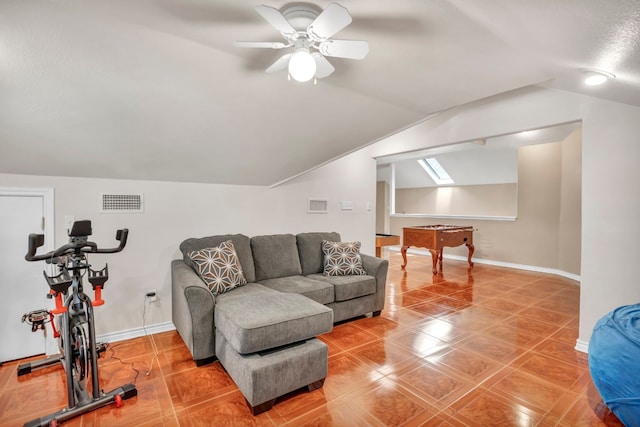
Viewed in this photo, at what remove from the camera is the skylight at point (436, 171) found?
26.8 feet

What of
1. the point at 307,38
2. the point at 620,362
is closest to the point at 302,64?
the point at 307,38

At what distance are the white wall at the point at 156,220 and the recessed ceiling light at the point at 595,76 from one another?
116 inches

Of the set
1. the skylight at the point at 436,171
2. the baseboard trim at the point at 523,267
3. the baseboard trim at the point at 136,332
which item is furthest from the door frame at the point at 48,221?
the skylight at the point at 436,171

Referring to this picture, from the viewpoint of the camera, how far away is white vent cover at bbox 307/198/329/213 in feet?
14.1

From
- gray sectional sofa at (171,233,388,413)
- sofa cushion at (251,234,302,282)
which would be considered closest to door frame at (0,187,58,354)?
gray sectional sofa at (171,233,388,413)

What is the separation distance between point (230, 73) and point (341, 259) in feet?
7.66

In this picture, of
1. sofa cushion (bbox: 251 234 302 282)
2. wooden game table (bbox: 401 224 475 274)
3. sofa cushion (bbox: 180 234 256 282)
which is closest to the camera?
sofa cushion (bbox: 180 234 256 282)

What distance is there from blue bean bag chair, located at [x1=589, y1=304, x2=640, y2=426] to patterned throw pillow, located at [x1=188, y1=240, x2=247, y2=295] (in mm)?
2731

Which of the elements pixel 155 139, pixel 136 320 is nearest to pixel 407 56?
pixel 155 139

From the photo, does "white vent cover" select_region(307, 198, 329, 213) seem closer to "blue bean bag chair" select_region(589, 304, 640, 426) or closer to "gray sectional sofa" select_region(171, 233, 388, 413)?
"gray sectional sofa" select_region(171, 233, 388, 413)

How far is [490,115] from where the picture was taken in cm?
361

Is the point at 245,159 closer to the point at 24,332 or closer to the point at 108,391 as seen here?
the point at 108,391

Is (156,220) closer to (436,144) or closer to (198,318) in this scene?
(198,318)

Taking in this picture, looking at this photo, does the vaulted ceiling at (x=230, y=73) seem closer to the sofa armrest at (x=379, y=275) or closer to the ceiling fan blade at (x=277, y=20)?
the ceiling fan blade at (x=277, y=20)
